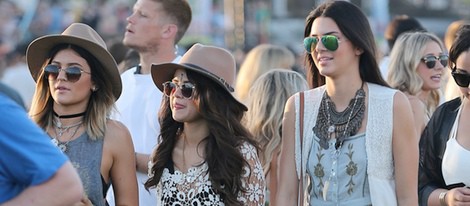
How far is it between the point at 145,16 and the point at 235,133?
6.58 ft

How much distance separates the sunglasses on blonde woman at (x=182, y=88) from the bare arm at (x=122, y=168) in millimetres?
336

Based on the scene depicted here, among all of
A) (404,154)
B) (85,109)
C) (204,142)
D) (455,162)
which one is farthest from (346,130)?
(85,109)

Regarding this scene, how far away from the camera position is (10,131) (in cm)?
354

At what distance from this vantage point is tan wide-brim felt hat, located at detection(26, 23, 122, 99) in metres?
5.90

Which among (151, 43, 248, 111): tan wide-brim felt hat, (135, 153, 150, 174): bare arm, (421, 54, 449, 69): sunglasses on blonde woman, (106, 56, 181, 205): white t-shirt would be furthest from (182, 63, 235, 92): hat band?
(421, 54, 449, 69): sunglasses on blonde woman

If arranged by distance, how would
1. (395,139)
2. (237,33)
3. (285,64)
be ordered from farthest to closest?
(237,33) < (285,64) < (395,139)

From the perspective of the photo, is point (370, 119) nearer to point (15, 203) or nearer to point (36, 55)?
point (36, 55)

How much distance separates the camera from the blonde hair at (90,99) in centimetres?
584

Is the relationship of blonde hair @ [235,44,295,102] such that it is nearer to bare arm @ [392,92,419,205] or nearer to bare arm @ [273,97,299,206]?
bare arm @ [273,97,299,206]

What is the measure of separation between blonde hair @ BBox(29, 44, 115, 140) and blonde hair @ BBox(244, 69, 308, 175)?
5.01 ft

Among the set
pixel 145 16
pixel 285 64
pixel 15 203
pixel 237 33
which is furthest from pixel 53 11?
pixel 15 203

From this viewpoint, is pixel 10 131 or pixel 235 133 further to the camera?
pixel 235 133

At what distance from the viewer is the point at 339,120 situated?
559 centimetres

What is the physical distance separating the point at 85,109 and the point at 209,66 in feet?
2.30
